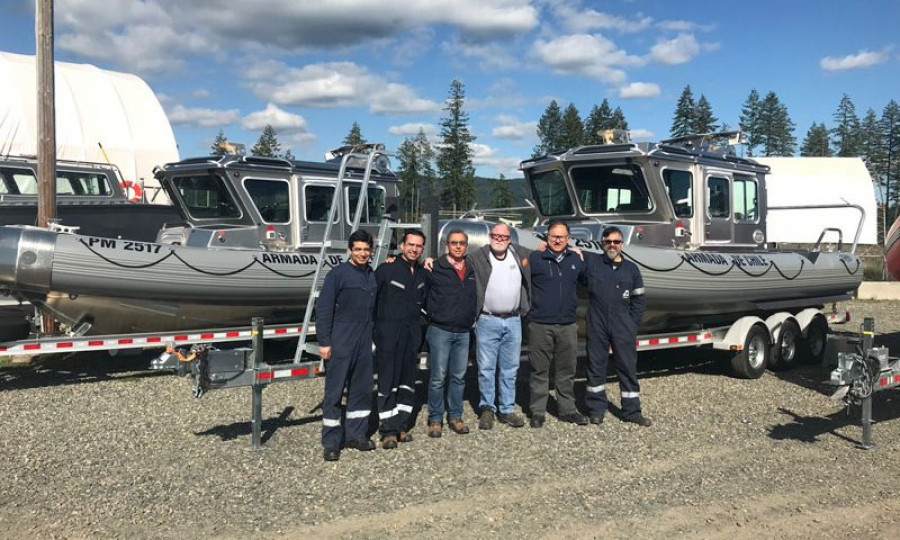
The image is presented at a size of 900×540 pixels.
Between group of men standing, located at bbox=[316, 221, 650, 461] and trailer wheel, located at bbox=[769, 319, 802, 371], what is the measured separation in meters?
3.38

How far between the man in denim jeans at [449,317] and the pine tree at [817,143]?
8820 centimetres

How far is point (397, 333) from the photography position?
17.6 feet

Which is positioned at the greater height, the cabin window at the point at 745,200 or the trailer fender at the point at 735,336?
the cabin window at the point at 745,200

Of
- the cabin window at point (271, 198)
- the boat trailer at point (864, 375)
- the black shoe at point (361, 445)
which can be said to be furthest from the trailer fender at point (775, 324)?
the cabin window at point (271, 198)

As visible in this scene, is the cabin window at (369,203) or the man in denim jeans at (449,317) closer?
the man in denim jeans at (449,317)

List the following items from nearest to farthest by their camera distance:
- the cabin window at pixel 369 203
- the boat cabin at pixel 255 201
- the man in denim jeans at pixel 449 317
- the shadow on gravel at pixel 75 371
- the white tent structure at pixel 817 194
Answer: the man in denim jeans at pixel 449 317 → the shadow on gravel at pixel 75 371 → the boat cabin at pixel 255 201 → the cabin window at pixel 369 203 → the white tent structure at pixel 817 194

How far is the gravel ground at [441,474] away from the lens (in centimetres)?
403

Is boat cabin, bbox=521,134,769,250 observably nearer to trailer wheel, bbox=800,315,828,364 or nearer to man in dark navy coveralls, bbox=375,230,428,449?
trailer wheel, bbox=800,315,828,364

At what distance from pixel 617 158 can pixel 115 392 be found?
226 inches

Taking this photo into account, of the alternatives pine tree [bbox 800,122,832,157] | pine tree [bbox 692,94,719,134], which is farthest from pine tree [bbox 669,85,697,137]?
pine tree [bbox 800,122,832,157]

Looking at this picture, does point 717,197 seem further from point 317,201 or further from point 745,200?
point 317,201

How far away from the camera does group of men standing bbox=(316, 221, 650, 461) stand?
5152mm

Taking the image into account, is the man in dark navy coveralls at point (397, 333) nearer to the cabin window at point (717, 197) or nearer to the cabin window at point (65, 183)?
the cabin window at point (717, 197)

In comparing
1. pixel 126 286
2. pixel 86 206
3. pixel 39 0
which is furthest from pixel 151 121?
pixel 126 286
